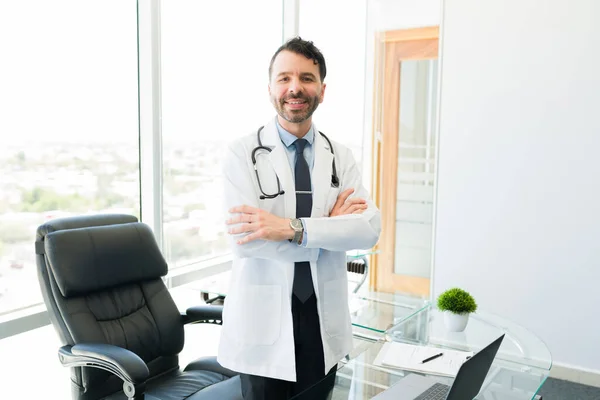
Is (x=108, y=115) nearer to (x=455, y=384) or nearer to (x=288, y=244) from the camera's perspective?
(x=288, y=244)

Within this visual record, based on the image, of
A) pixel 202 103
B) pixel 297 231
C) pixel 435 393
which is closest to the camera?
pixel 435 393

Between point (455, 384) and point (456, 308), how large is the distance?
1.06 meters

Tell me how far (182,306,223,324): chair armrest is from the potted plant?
Answer: 933 mm

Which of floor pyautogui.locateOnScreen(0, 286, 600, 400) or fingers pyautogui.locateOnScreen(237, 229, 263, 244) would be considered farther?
floor pyautogui.locateOnScreen(0, 286, 600, 400)

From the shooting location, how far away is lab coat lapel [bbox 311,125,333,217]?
1.74 m

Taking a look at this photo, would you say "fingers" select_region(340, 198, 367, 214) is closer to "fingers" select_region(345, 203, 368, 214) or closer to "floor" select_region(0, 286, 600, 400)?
"fingers" select_region(345, 203, 368, 214)

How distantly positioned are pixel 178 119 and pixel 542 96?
7.04 ft

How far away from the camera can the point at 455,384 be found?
113 centimetres

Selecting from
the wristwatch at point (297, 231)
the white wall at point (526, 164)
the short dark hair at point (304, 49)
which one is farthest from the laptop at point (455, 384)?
the white wall at point (526, 164)

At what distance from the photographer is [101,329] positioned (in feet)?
6.53

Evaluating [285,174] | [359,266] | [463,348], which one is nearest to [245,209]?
[285,174]

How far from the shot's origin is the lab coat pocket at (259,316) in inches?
63.2

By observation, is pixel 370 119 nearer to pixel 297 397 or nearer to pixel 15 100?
pixel 15 100

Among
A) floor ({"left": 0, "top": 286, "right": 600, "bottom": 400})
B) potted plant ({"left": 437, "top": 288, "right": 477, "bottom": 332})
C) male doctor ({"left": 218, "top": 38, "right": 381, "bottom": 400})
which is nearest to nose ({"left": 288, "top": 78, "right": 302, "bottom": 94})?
male doctor ({"left": 218, "top": 38, "right": 381, "bottom": 400})
